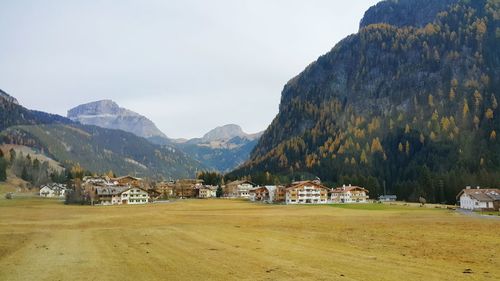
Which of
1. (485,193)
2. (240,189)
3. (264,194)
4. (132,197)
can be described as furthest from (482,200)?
(240,189)

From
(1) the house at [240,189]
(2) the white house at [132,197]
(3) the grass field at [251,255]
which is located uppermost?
(1) the house at [240,189]

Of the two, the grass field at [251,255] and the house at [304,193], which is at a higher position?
the house at [304,193]

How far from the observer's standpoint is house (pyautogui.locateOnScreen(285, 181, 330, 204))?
481ft

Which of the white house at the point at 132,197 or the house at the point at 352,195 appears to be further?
the house at the point at 352,195

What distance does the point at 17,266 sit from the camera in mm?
28578

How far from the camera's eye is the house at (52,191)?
599 feet

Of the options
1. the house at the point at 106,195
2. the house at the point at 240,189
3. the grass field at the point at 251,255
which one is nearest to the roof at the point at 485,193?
the grass field at the point at 251,255

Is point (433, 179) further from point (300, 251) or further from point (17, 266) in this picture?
point (17, 266)

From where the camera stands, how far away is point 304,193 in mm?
147875

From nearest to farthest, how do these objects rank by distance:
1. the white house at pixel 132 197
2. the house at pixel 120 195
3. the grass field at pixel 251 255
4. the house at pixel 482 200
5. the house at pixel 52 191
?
the grass field at pixel 251 255
the house at pixel 482 200
the house at pixel 120 195
the white house at pixel 132 197
the house at pixel 52 191

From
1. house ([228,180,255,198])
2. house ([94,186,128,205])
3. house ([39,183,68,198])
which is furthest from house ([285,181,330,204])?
house ([39,183,68,198])

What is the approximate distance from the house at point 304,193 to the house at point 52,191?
93.7 meters

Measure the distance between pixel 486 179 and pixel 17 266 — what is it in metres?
138

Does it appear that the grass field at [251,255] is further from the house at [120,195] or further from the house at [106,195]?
the house at [120,195]
